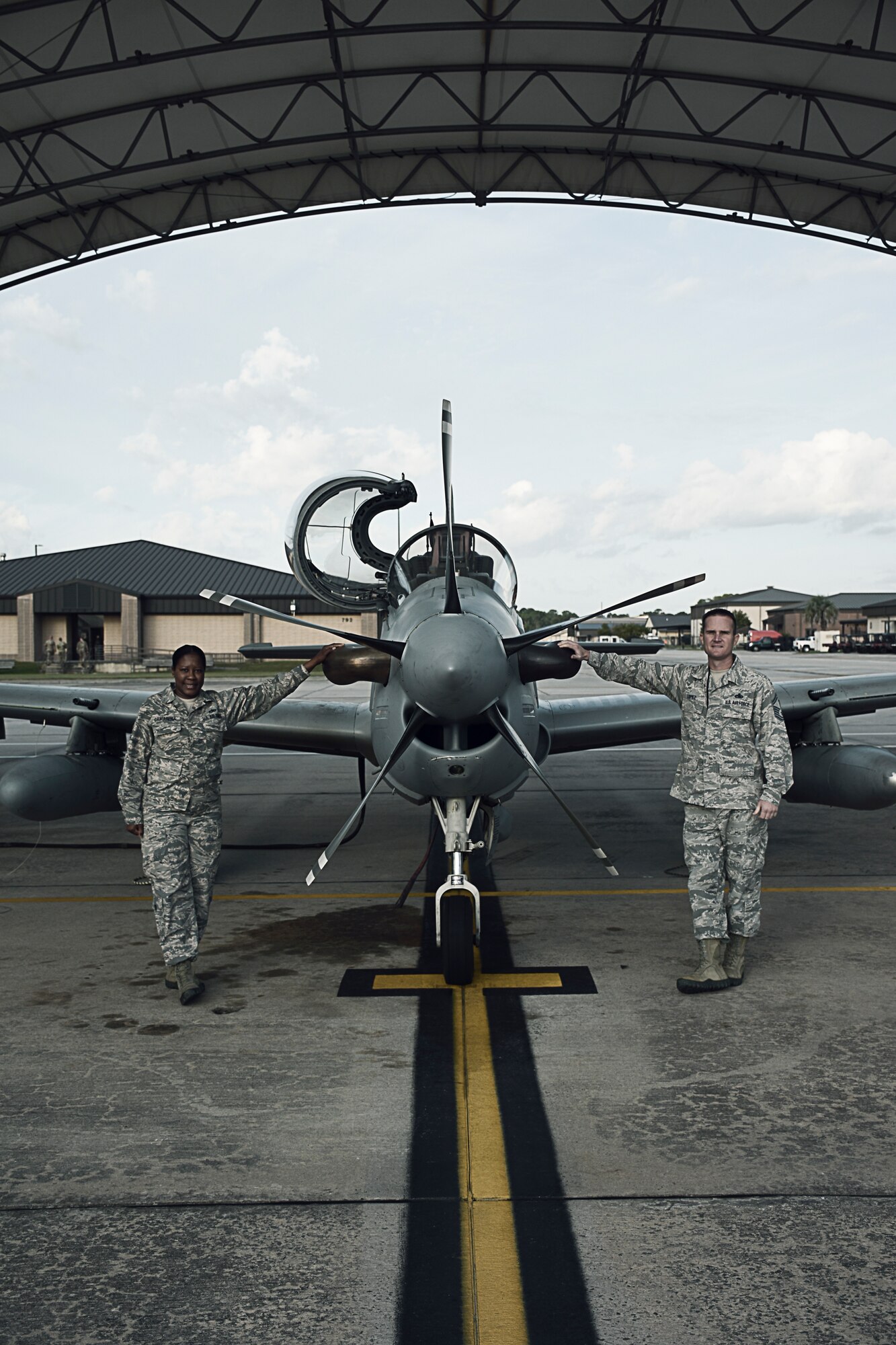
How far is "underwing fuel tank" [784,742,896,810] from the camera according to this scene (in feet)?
25.4

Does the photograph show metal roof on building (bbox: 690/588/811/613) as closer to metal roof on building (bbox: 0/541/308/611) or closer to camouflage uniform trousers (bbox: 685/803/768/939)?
metal roof on building (bbox: 0/541/308/611)

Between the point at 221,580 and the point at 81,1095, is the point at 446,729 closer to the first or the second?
the point at 81,1095

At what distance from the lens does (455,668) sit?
15.9 feet

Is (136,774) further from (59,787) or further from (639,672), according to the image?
(59,787)

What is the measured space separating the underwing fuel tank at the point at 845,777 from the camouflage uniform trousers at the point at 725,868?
10.4 ft

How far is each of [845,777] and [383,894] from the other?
389 centimetres

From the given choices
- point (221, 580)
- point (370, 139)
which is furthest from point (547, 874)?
point (221, 580)

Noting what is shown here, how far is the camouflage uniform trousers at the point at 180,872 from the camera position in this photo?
16.1ft

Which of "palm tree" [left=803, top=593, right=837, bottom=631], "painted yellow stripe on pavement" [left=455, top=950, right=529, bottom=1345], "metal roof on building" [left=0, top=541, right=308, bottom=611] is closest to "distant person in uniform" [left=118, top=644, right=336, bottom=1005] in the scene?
"painted yellow stripe on pavement" [left=455, top=950, right=529, bottom=1345]

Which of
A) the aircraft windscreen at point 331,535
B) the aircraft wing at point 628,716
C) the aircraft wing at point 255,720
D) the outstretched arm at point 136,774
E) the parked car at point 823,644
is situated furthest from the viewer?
the parked car at point 823,644

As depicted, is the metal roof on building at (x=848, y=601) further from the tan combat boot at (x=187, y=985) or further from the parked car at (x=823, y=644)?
the tan combat boot at (x=187, y=985)

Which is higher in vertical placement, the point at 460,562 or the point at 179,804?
the point at 460,562

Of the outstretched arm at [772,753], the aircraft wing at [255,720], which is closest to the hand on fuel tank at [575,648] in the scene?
the outstretched arm at [772,753]

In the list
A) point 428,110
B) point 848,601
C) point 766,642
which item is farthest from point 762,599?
point 428,110
